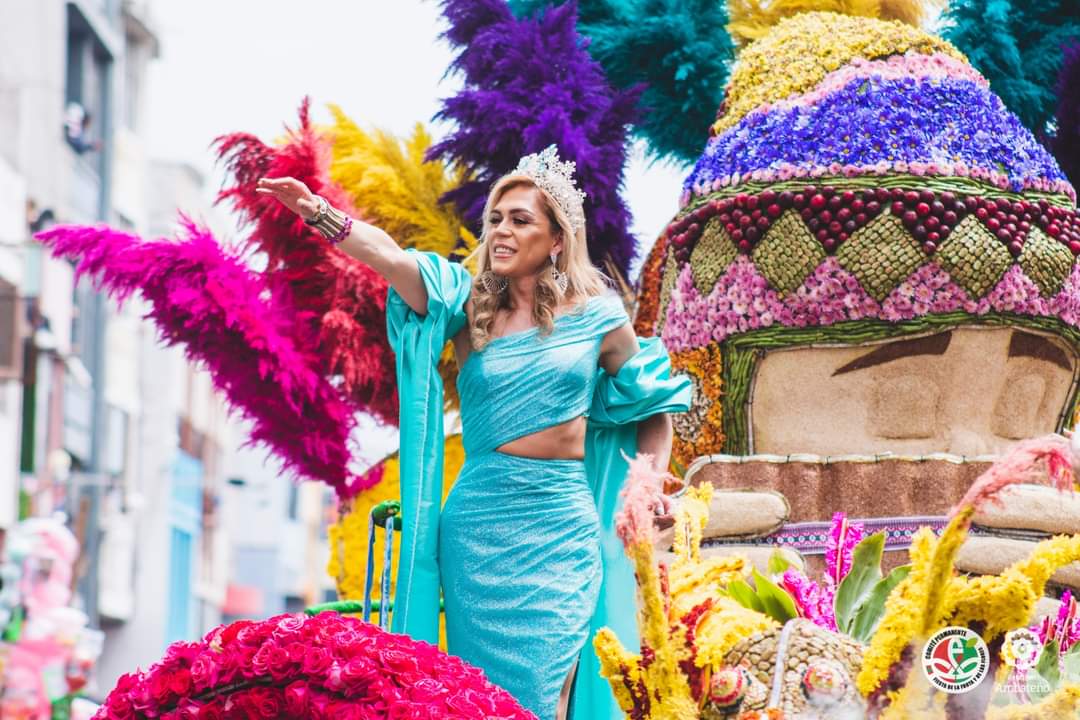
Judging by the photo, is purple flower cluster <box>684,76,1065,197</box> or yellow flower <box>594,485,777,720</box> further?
purple flower cluster <box>684,76,1065,197</box>

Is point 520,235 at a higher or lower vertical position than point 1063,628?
higher

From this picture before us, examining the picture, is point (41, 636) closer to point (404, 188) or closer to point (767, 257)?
point (404, 188)

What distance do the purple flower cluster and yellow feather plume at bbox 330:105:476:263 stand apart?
117 cm

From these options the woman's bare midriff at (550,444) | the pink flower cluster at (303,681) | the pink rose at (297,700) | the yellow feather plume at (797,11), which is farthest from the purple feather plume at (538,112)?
the pink rose at (297,700)

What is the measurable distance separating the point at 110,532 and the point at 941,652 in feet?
73.0

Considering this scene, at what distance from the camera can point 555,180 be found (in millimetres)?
4262

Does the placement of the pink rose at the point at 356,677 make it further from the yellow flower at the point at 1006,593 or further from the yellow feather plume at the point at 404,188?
the yellow feather plume at the point at 404,188

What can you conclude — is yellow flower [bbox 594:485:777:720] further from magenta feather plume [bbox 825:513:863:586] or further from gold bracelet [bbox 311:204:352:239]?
gold bracelet [bbox 311:204:352:239]

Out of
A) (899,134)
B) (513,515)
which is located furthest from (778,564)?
(899,134)

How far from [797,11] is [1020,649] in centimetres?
400

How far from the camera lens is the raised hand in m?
3.90

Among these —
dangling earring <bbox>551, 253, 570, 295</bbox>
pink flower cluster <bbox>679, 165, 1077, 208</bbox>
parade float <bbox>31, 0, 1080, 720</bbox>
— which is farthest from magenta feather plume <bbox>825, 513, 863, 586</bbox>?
pink flower cluster <bbox>679, 165, 1077, 208</bbox>

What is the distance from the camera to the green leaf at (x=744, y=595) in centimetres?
290

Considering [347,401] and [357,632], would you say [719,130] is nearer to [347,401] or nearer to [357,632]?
[347,401]
